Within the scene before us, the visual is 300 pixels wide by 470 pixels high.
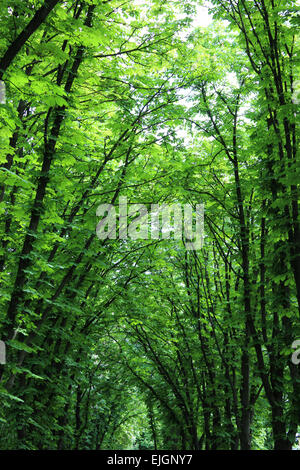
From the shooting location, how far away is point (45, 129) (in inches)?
199

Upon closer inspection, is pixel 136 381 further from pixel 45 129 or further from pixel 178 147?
pixel 45 129

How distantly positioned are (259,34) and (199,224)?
4089 millimetres

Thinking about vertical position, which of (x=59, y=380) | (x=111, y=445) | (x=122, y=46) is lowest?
(x=111, y=445)

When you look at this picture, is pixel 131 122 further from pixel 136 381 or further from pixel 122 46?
pixel 136 381

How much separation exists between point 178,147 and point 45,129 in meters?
3.61

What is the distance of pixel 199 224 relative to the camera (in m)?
8.48

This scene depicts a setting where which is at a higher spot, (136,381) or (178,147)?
(178,147)
